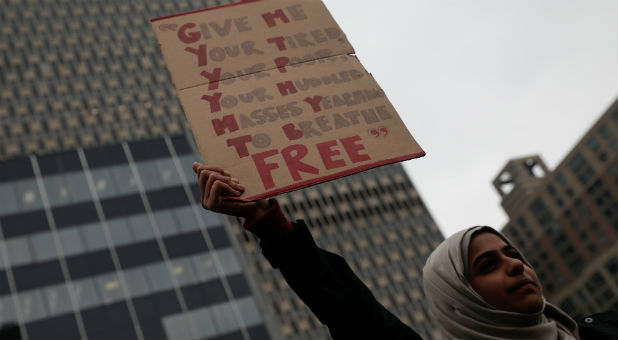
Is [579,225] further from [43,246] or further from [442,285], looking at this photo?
[442,285]

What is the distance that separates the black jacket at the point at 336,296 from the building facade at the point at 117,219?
44.4 m

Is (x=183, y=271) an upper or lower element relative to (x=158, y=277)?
lower

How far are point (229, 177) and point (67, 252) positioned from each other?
48807mm

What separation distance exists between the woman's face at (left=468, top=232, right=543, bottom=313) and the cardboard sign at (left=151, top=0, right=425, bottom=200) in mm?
843

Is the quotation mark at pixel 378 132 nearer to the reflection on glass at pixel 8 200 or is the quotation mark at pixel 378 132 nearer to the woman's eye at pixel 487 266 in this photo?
the woman's eye at pixel 487 266

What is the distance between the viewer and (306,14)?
19.1ft

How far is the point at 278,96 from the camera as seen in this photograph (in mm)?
5000

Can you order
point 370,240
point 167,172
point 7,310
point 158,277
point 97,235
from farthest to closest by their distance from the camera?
point 370,240
point 167,172
point 97,235
point 158,277
point 7,310

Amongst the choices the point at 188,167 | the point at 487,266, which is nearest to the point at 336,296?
the point at 487,266

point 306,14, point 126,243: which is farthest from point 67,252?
point 306,14

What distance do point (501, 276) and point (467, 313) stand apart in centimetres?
27

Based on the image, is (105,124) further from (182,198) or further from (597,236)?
(597,236)

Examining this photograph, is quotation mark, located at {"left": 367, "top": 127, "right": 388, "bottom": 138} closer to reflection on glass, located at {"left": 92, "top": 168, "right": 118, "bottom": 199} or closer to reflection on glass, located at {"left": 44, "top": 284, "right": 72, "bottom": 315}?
reflection on glass, located at {"left": 44, "top": 284, "right": 72, "bottom": 315}

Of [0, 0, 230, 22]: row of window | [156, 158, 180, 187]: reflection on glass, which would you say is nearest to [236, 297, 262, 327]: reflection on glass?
[156, 158, 180, 187]: reflection on glass
